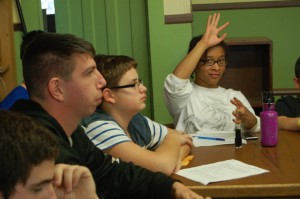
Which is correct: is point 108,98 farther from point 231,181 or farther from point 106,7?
point 106,7

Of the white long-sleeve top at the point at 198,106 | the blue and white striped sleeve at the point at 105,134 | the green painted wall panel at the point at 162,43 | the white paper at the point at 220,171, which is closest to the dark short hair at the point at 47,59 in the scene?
the blue and white striped sleeve at the point at 105,134

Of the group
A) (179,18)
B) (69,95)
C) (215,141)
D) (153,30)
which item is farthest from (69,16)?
(69,95)

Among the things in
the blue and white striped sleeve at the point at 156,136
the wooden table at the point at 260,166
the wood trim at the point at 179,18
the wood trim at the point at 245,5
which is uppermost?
the wood trim at the point at 245,5

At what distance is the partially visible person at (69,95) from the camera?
56.4 inches

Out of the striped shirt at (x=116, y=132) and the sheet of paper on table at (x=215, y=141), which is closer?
the striped shirt at (x=116, y=132)

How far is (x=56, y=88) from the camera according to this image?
56.8 inches

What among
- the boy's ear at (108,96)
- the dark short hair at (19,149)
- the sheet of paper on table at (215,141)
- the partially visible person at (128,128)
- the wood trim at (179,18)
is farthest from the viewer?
the wood trim at (179,18)

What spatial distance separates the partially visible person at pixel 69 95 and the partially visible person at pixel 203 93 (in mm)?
914

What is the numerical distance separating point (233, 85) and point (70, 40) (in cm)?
235

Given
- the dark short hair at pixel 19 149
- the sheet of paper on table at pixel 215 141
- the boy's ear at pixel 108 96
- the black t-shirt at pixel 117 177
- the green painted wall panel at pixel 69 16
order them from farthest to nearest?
the green painted wall panel at pixel 69 16
the sheet of paper on table at pixel 215 141
the boy's ear at pixel 108 96
the black t-shirt at pixel 117 177
the dark short hair at pixel 19 149

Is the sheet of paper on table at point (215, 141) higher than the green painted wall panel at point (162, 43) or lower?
lower

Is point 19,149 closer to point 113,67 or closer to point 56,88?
point 56,88

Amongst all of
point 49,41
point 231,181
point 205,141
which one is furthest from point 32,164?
point 205,141

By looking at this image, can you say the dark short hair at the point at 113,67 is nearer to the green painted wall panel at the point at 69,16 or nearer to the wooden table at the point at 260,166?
the wooden table at the point at 260,166
